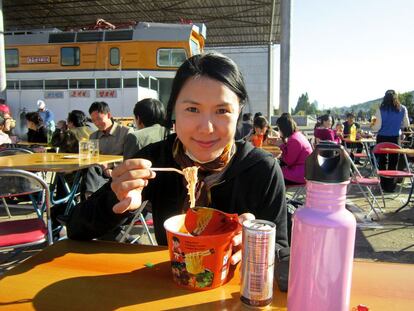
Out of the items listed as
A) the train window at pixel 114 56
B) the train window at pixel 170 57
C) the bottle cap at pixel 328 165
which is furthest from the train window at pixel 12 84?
the bottle cap at pixel 328 165

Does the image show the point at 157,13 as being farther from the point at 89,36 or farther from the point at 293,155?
the point at 293,155

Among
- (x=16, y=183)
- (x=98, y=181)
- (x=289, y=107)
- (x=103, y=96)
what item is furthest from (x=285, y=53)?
(x=16, y=183)

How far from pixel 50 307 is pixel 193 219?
0.39 m

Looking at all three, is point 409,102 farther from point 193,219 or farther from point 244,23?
point 193,219

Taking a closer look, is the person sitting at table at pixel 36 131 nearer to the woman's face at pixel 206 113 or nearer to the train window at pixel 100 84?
the train window at pixel 100 84

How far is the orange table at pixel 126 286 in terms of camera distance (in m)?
0.80

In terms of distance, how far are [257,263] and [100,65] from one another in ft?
40.1

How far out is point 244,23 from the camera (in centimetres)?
1941

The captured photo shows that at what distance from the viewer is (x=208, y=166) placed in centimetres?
Answer: 134

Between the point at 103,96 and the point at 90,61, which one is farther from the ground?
the point at 90,61

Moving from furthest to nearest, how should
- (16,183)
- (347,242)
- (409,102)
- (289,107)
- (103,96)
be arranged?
1. (409,102)
2. (289,107)
3. (103,96)
4. (16,183)
5. (347,242)

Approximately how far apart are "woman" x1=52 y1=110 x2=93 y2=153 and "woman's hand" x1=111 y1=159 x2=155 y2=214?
401cm

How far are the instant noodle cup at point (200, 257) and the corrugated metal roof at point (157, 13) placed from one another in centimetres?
1694

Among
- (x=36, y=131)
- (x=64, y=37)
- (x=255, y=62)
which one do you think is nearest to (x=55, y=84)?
(x=64, y=37)
